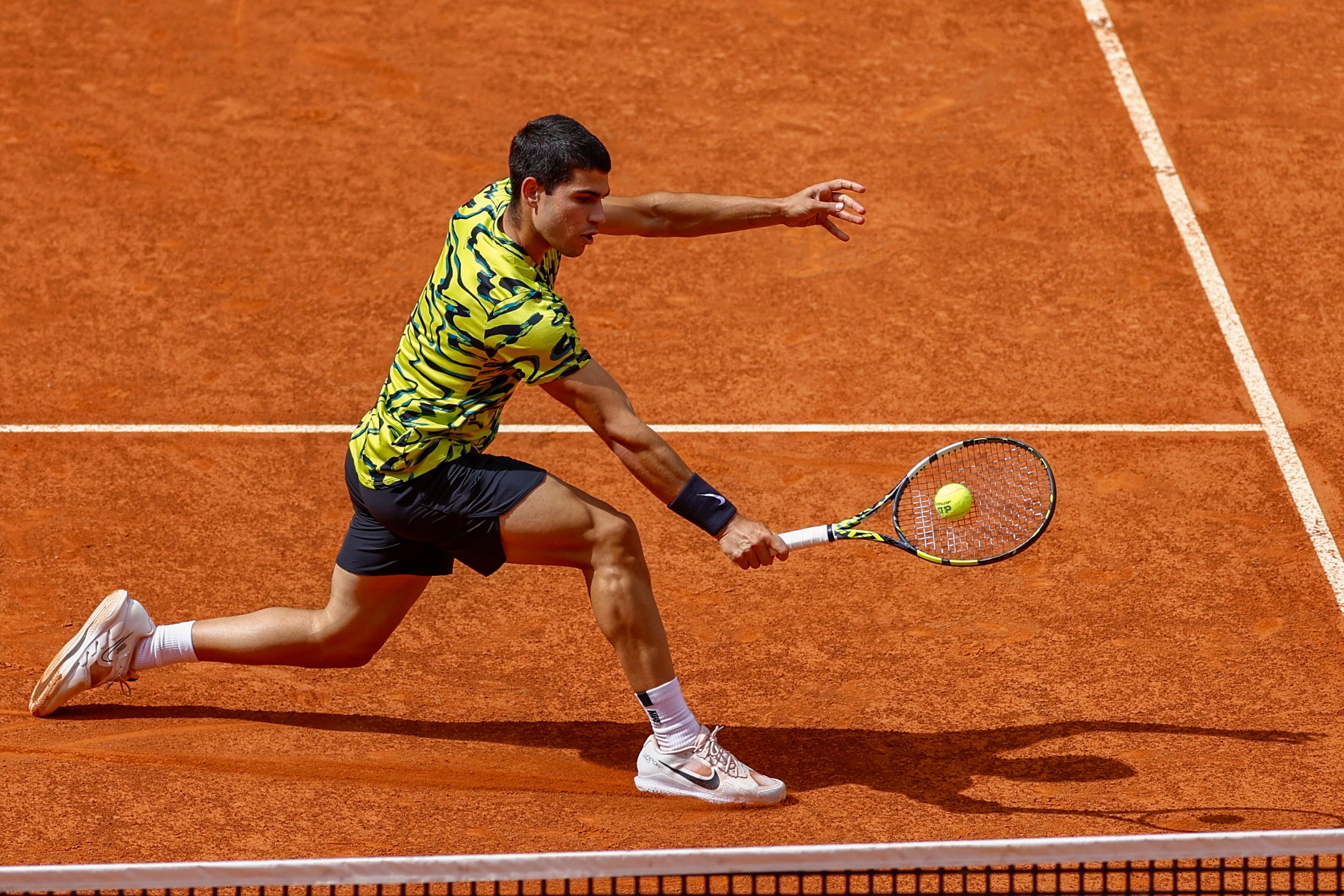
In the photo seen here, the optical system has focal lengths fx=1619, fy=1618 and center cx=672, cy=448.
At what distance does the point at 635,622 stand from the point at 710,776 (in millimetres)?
581

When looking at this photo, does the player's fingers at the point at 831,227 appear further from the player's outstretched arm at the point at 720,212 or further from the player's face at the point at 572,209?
the player's face at the point at 572,209

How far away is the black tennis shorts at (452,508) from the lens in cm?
502

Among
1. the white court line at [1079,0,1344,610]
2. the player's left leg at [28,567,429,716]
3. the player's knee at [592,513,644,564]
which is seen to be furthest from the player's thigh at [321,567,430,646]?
the white court line at [1079,0,1344,610]

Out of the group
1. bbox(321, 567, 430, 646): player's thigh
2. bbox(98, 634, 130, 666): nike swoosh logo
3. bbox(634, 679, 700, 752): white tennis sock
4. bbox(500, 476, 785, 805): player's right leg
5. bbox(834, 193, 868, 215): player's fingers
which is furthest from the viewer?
bbox(98, 634, 130, 666): nike swoosh logo

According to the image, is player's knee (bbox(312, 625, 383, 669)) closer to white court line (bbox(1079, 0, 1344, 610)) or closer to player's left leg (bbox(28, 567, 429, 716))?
player's left leg (bbox(28, 567, 429, 716))

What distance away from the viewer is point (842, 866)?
144 inches

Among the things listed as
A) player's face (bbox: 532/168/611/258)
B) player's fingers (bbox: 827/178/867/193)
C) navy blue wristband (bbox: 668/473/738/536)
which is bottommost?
navy blue wristband (bbox: 668/473/738/536)

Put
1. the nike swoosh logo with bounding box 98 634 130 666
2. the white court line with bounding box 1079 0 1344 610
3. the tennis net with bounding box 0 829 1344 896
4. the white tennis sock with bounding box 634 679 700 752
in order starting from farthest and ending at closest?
the white court line with bounding box 1079 0 1344 610 < the nike swoosh logo with bounding box 98 634 130 666 < the white tennis sock with bounding box 634 679 700 752 < the tennis net with bounding box 0 829 1344 896

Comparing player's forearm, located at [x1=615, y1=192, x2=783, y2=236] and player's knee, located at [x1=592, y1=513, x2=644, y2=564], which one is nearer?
player's knee, located at [x1=592, y1=513, x2=644, y2=564]

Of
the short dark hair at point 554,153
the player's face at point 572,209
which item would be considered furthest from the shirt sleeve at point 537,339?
the short dark hair at point 554,153

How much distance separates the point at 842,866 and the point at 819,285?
5.33 meters

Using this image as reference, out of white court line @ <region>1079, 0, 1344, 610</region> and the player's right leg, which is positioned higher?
white court line @ <region>1079, 0, 1344, 610</region>

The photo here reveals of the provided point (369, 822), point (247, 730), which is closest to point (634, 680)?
point (369, 822)

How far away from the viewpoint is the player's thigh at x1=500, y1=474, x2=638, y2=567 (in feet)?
16.3
